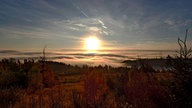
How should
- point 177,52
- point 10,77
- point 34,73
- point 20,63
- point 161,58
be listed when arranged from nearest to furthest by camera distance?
point 177,52 → point 161,58 → point 10,77 → point 34,73 → point 20,63

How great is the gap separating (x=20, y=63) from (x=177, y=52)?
25.4 m

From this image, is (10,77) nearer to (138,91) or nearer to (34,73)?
(34,73)

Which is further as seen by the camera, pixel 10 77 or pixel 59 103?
pixel 10 77

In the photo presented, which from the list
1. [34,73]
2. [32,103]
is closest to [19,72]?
[34,73]

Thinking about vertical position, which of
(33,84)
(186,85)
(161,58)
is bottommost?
(33,84)

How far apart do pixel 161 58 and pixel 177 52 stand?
3.07 feet

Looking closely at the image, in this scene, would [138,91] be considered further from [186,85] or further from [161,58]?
[186,85]

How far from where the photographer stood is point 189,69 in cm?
830

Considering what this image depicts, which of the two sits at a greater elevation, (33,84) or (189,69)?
(189,69)

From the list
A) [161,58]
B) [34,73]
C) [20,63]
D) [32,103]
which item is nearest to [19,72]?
[34,73]

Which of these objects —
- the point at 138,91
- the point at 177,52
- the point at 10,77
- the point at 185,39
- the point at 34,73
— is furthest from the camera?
the point at 34,73

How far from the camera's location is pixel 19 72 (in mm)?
27188

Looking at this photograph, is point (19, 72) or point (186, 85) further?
point (19, 72)

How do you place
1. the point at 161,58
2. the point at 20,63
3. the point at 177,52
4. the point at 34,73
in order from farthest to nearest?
the point at 20,63
the point at 34,73
the point at 161,58
the point at 177,52
